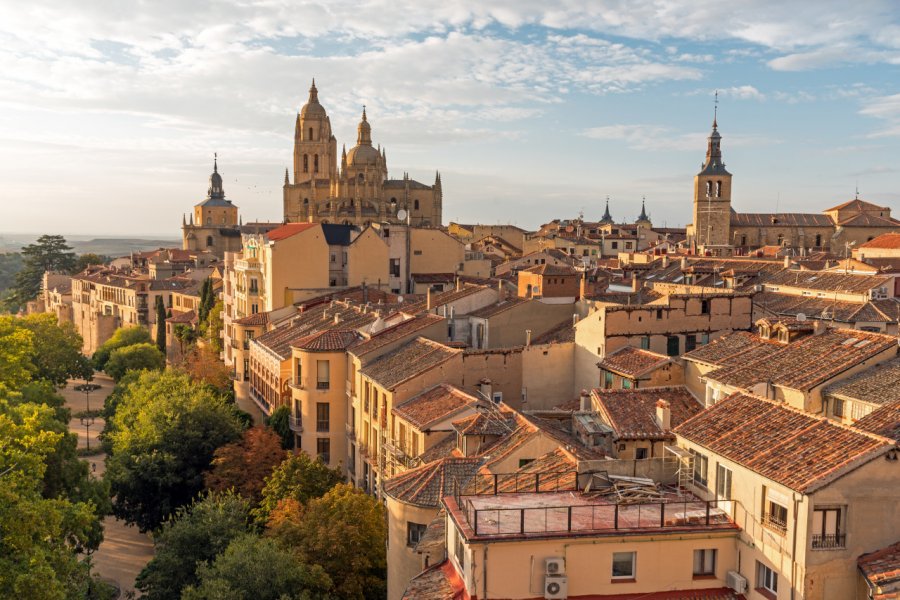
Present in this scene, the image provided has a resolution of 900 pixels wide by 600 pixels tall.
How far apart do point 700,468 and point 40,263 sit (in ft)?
443

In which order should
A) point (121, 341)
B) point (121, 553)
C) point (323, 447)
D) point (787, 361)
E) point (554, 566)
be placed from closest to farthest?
1. point (554, 566)
2. point (787, 361)
3. point (121, 553)
4. point (323, 447)
5. point (121, 341)

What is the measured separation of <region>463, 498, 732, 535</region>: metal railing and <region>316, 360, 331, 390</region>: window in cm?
2318

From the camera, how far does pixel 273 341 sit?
159 feet

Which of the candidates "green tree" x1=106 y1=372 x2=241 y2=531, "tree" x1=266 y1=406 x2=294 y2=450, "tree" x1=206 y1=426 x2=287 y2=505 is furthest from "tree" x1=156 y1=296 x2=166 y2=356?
"tree" x1=206 y1=426 x2=287 y2=505

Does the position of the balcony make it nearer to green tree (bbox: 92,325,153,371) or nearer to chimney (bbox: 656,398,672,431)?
chimney (bbox: 656,398,672,431)

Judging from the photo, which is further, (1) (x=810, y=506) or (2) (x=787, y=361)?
(2) (x=787, y=361)

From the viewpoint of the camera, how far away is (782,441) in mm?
17344

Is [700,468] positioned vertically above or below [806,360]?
below

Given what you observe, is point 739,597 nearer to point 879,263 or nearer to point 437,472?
point 437,472

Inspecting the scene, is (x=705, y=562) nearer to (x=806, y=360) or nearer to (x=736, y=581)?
(x=736, y=581)

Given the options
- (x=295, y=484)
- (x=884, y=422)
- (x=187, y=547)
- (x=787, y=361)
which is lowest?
(x=187, y=547)

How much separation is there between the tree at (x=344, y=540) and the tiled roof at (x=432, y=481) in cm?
243

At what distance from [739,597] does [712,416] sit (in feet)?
14.4

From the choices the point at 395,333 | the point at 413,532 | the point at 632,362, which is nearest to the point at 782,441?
the point at 413,532
